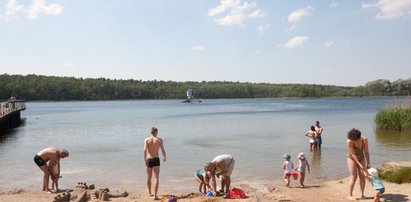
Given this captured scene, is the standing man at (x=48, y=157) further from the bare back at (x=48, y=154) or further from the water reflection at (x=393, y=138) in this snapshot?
the water reflection at (x=393, y=138)

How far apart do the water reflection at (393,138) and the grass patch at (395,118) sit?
61cm

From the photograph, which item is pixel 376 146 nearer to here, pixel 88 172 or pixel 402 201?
pixel 402 201

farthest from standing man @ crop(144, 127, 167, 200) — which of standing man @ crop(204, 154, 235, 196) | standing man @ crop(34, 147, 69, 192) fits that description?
standing man @ crop(34, 147, 69, 192)

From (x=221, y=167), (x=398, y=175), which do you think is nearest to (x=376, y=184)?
(x=398, y=175)

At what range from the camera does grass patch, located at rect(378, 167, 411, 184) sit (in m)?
10.7

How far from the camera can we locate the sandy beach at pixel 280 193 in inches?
393

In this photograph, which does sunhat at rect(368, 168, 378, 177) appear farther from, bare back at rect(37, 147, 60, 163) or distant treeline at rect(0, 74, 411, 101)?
distant treeline at rect(0, 74, 411, 101)

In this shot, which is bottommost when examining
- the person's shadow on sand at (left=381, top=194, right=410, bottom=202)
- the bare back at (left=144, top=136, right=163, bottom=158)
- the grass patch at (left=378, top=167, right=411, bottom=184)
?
the person's shadow on sand at (left=381, top=194, right=410, bottom=202)

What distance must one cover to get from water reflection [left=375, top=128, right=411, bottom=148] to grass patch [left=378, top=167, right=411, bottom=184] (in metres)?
11.2

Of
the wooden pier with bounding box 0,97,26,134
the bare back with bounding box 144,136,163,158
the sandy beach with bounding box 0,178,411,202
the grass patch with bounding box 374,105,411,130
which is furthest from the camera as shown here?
the wooden pier with bounding box 0,97,26,134

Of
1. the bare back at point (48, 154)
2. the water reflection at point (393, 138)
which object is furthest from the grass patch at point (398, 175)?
the water reflection at point (393, 138)

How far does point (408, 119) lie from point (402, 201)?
71.1ft

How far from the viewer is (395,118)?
29125mm

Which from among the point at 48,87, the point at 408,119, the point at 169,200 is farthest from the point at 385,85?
the point at 169,200
